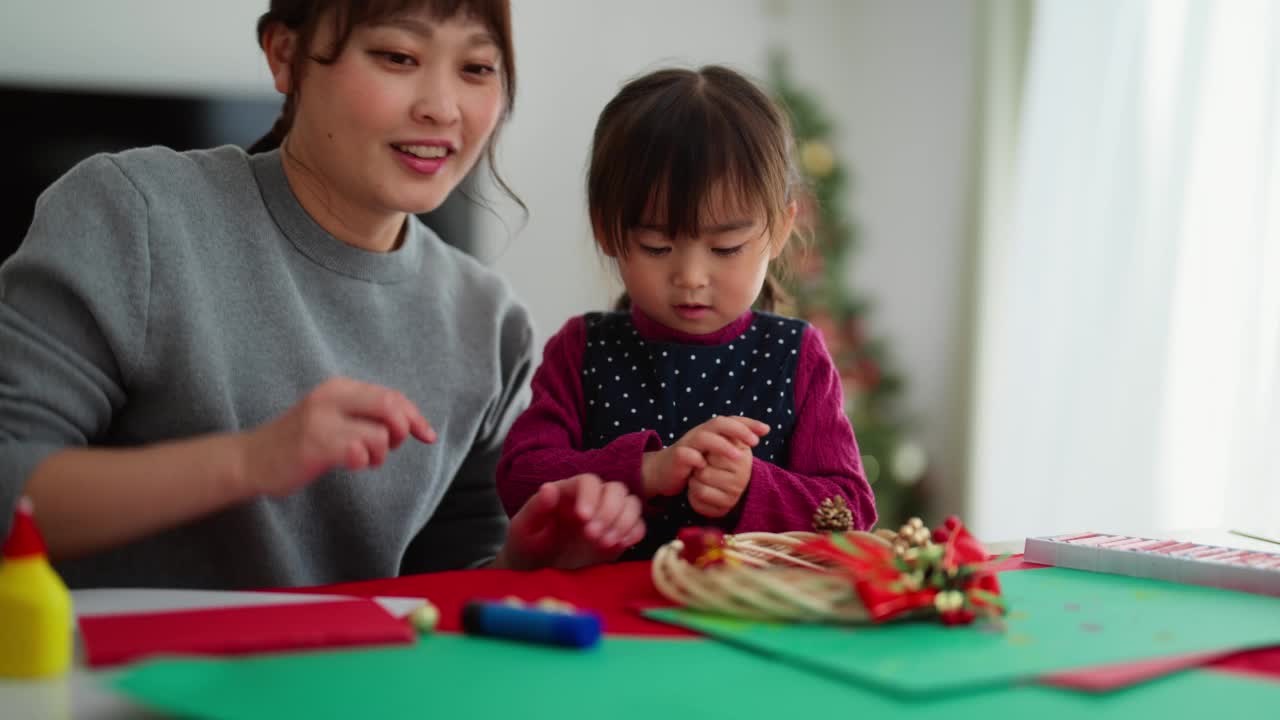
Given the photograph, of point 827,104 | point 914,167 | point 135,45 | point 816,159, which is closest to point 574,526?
point 135,45

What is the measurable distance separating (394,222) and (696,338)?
0.40m

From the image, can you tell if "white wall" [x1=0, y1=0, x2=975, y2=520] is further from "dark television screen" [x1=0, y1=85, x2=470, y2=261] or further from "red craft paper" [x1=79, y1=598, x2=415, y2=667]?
"red craft paper" [x1=79, y1=598, x2=415, y2=667]

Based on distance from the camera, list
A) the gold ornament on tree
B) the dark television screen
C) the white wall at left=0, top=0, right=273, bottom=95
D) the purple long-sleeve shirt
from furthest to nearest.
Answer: the gold ornament on tree < the white wall at left=0, top=0, right=273, bottom=95 < the dark television screen < the purple long-sleeve shirt

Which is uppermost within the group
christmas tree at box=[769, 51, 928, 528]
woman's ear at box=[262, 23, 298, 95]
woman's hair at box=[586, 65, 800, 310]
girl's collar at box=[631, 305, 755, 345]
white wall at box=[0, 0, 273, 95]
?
white wall at box=[0, 0, 273, 95]

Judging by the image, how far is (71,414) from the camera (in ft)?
3.50

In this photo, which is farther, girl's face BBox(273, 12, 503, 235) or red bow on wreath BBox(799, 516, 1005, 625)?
girl's face BBox(273, 12, 503, 235)

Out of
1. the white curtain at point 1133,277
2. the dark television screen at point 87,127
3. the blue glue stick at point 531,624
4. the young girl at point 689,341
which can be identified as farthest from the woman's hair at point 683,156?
the dark television screen at point 87,127

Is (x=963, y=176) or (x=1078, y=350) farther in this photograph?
(x=963, y=176)

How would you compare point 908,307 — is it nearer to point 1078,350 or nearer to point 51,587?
point 1078,350

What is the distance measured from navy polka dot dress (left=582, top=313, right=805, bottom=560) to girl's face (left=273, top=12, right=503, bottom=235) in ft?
0.89

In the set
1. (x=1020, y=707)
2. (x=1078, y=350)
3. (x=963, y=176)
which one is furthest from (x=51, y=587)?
(x=963, y=176)

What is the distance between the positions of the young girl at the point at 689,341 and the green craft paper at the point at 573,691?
16.9 inches

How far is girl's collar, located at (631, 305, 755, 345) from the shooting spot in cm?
136

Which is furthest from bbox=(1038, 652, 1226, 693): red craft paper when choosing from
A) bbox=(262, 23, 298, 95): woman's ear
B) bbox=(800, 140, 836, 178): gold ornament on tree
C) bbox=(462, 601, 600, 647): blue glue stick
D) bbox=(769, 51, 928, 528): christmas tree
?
bbox=(800, 140, 836, 178): gold ornament on tree
